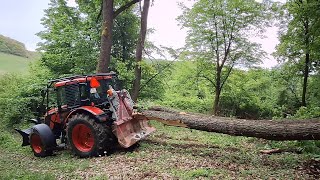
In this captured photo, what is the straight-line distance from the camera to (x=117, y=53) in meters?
17.5

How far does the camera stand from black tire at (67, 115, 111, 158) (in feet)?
27.7

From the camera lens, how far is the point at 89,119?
28.3 feet

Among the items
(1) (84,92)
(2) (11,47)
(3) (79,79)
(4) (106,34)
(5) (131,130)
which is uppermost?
(2) (11,47)

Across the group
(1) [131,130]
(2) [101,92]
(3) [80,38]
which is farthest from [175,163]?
(3) [80,38]

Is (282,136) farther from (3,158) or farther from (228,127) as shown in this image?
(3,158)

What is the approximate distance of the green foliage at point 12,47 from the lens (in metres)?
40.9

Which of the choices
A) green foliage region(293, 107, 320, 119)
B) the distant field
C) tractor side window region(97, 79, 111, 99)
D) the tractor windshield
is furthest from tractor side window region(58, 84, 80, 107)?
the distant field

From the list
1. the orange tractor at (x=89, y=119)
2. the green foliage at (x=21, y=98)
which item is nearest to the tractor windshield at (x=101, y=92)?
the orange tractor at (x=89, y=119)

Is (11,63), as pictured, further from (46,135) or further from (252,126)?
(252,126)

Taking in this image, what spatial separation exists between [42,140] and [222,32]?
10828 millimetres

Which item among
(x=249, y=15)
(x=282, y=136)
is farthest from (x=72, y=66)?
(x=282, y=136)

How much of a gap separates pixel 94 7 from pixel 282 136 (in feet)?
43.7

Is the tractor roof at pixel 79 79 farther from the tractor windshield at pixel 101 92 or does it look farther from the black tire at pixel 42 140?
the black tire at pixel 42 140

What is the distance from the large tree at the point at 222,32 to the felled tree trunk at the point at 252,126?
7747 mm
